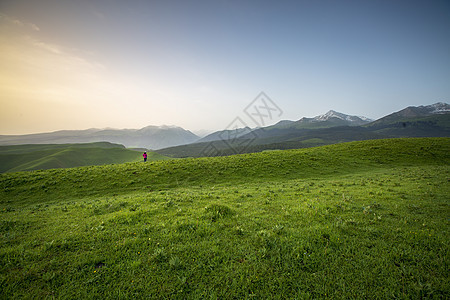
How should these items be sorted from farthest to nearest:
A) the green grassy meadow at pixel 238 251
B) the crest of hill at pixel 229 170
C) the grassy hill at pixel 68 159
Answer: the grassy hill at pixel 68 159 < the crest of hill at pixel 229 170 < the green grassy meadow at pixel 238 251

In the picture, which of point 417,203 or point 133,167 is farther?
point 133,167

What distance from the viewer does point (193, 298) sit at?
488 centimetres

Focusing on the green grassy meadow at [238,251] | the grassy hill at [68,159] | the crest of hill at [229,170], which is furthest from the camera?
the grassy hill at [68,159]

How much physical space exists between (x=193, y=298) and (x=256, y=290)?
1899 millimetres

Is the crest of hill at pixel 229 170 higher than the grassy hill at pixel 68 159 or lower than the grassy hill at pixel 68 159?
higher

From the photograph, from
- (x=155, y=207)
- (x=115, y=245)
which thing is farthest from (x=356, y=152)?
(x=115, y=245)

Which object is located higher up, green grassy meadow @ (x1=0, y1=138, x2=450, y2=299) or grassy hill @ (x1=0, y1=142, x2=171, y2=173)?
green grassy meadow @ (x1=0, y1=138, x2=450, y2=299)

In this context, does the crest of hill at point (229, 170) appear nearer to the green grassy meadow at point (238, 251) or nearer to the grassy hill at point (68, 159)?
the green grassy meadow at point (238, 251)

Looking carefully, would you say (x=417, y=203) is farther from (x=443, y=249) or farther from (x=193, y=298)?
(x=193, y=298)

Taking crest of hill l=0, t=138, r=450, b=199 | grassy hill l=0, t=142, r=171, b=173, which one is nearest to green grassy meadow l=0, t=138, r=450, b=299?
crest of hill l=0, t=138, r=450, b=199

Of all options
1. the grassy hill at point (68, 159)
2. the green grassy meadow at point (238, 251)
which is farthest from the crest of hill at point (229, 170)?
the grassy hill at point (68, 159)

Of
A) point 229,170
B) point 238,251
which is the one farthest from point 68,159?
point 238,251

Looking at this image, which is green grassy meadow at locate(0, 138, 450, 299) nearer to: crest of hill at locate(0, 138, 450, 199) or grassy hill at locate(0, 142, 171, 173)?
crest of hill at locate(0, 138, 450, 199)

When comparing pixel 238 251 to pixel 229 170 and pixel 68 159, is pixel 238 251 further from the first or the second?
pixel 68 159
